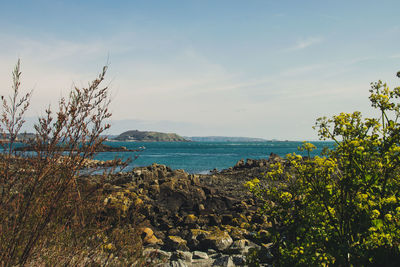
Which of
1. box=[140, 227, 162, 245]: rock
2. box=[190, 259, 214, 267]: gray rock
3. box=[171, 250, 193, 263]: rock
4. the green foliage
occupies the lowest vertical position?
box=[190, 259, 214, 267]: gray rock

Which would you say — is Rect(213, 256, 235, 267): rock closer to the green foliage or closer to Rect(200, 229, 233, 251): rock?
Rect(200, 229, 233, 251): rock

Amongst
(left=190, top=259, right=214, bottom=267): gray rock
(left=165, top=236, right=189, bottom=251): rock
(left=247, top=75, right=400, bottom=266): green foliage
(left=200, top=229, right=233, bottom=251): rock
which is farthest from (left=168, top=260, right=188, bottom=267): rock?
(left=247, top=75, right=400, bottom=266): green foliage

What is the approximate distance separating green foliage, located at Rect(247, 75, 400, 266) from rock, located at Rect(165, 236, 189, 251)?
193 inches

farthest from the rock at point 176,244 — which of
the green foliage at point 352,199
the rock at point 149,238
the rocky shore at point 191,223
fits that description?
the green foliage at point 352,199

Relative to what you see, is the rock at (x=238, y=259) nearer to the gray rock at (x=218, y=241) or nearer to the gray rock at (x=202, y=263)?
the gray rock at (x=202, y=263)

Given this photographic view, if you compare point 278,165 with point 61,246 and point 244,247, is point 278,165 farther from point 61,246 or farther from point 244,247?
point 244,247

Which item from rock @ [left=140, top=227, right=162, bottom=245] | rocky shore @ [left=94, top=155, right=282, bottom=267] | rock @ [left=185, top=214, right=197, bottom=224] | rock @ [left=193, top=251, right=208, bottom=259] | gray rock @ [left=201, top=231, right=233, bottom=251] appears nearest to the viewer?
rocky shore @ [left=94, top=155, right=282, bottom=267]

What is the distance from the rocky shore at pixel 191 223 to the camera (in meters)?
8.48

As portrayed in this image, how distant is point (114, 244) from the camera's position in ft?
18.9

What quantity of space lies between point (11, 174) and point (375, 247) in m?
5.20

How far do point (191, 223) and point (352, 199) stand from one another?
7856 millimetres

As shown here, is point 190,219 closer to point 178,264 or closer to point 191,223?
point 191,223

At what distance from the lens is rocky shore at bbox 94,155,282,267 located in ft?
27.8

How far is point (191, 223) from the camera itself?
11.6 meters
